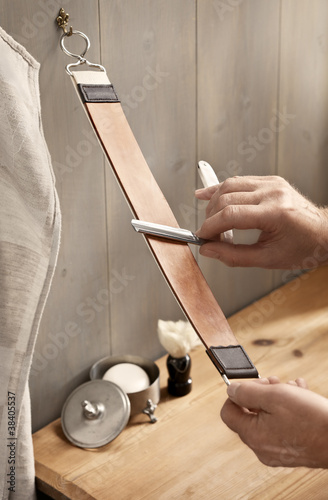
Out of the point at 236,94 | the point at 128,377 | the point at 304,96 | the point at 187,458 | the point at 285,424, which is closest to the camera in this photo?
the point at 285,424

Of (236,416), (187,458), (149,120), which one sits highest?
(149,120)

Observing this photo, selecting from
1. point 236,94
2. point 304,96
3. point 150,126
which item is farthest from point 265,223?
point 304,96

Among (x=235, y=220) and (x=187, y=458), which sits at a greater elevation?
(x=235, y=220)

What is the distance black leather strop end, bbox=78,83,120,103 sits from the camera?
2.58ft

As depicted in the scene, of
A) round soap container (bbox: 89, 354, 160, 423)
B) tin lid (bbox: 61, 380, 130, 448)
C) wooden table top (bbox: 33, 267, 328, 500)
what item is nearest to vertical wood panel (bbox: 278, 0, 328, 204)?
wooden table top (bbox: 33, 267, 328, 500)

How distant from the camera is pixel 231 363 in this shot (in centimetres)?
74

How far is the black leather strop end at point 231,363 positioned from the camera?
73 cm

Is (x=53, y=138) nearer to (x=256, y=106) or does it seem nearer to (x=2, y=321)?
(x=2, y=321)

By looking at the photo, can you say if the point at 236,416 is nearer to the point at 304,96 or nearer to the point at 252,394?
the point at 252,394

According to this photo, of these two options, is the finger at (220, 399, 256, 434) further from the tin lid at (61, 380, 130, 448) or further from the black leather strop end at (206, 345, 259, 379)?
the tin lid at (61, 380, 130, 448)

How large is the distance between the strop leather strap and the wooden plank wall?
0.13 m

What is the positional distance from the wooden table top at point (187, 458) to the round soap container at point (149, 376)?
0.02 meters

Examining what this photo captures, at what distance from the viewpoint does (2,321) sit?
2.46 ft

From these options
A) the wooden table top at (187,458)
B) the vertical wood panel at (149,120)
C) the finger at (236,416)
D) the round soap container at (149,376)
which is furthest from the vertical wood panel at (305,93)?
the finger at (236,416)
